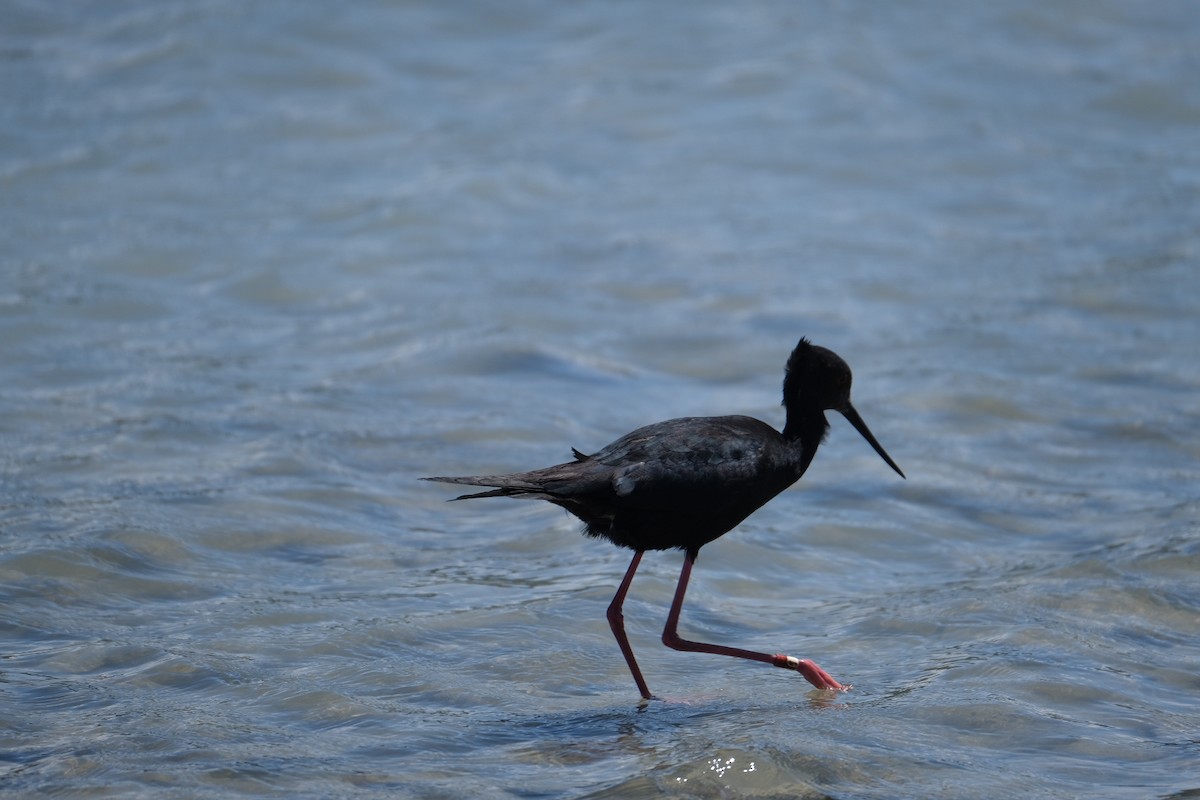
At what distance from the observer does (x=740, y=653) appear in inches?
235

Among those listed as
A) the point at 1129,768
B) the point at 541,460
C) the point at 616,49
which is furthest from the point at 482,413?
the point at 616,49

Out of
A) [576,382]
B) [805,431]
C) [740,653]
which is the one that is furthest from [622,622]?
[576,382]

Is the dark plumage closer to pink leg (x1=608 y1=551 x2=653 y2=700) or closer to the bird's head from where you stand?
pink leg (x1=608 y1=551 x2=653 y2=700)

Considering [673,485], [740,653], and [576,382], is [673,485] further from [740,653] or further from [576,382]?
[576,382]

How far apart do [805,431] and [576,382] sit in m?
3.87

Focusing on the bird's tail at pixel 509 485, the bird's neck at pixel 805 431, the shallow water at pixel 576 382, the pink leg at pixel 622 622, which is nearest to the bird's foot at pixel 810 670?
the shallow water at pixel 576 382

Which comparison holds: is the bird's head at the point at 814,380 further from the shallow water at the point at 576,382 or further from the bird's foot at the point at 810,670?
the shallow water at the point at 576,382

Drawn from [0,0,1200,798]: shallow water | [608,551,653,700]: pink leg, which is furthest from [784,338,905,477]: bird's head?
[0,0,1200,798]: shallow water

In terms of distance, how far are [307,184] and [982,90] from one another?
25.0 ft

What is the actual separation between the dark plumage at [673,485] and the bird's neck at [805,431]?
56 millimetres

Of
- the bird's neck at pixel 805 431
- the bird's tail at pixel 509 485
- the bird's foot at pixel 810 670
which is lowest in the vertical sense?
the bird's foot at pixel 810 670

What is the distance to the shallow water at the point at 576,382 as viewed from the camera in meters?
5.62

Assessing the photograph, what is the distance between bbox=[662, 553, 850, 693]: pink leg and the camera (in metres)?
5.91

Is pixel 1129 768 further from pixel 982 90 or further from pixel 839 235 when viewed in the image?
pixel 982 90
